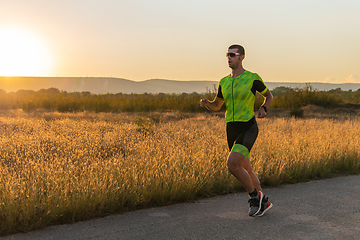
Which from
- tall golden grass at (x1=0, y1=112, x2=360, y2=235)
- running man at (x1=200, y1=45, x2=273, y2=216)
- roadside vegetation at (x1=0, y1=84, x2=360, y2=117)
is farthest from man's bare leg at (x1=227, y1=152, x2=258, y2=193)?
roadside vegetation at (x1=0, y1=84, x2=360, y2=117)

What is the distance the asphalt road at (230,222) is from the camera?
3852 millimetres

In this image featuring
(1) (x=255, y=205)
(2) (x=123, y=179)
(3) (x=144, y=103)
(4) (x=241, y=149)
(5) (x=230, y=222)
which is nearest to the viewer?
(5) (x=230, y=222)

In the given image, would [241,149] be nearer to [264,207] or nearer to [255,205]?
[255,205]

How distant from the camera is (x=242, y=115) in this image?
449 centimetres

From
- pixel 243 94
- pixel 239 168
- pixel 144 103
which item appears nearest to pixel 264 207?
pixel 239 168

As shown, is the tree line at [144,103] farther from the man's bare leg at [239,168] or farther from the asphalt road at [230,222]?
the man's bare leg at [239,168]

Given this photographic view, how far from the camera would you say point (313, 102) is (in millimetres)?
29234

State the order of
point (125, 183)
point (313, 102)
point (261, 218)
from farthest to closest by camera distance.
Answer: point (313, 102) → point (125, 183) → point (261, 218)

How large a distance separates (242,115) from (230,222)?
1.38 m

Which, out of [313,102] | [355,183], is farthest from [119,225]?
[313,102]

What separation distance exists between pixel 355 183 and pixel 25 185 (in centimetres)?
579

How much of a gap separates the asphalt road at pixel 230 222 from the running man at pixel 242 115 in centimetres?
33

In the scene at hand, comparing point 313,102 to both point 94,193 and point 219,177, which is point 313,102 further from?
point 94,193

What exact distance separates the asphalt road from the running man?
1.08 ft
